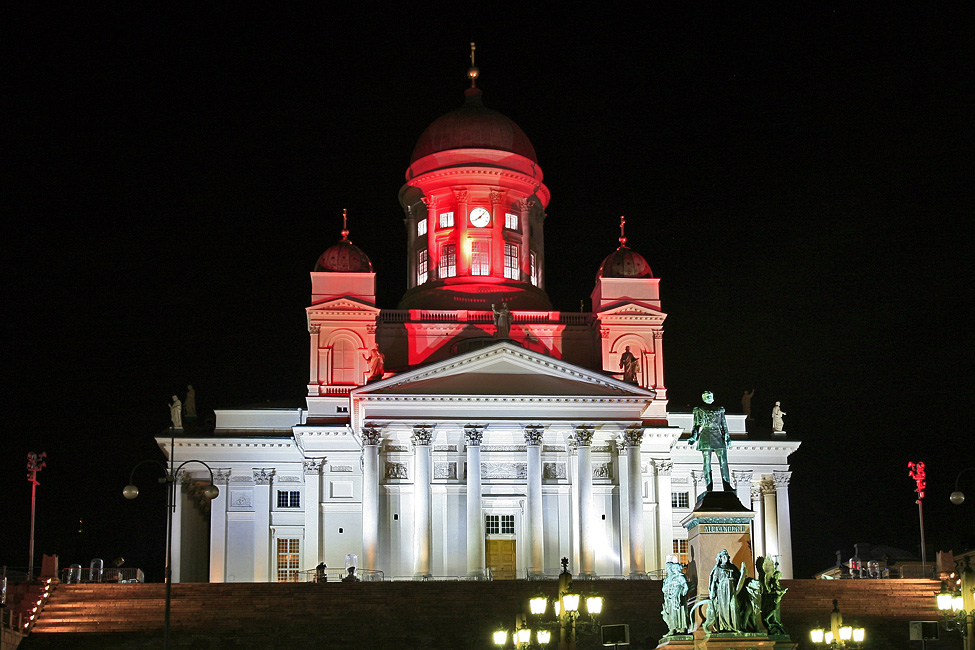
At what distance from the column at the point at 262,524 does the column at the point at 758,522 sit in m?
21.4

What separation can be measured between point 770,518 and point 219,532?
2438 centimetres

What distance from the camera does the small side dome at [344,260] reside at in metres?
63.2

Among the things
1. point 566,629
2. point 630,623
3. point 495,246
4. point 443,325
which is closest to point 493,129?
point 495,246

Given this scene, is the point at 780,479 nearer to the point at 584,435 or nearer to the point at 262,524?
the point at 584,435

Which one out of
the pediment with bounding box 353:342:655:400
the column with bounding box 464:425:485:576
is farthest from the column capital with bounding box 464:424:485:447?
the pediment with bounding box 353:342:655:400

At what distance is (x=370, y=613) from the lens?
1721 inches

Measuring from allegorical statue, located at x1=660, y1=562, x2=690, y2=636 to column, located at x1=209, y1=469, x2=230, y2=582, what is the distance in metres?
37.5

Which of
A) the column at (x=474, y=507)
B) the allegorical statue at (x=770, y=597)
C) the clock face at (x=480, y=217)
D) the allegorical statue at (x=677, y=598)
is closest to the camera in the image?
the allegorical statue at (x=770, y=597)

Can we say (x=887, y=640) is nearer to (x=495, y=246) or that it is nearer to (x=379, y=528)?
(x=379, y=528)

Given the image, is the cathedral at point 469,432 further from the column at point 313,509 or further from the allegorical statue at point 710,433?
the allegorical statue at point 710,433

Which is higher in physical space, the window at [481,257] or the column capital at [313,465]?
the window at [481,257]

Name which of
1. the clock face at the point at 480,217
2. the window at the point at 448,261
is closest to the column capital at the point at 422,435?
the window at the point at 448,261

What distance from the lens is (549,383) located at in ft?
182

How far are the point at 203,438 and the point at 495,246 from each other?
1625cm
